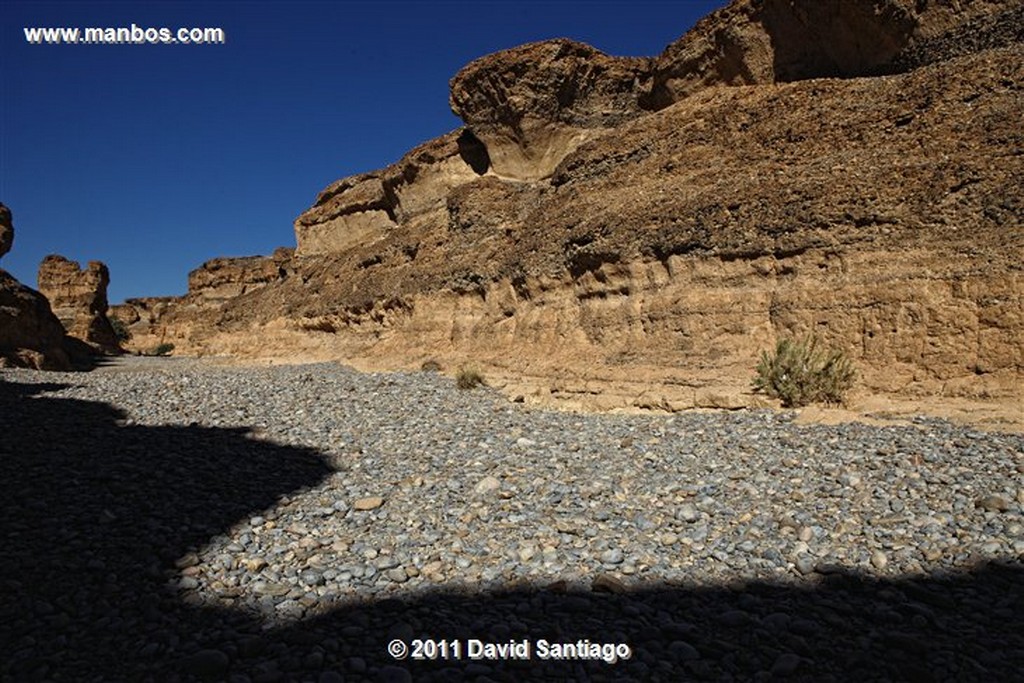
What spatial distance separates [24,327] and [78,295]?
83.5 ft

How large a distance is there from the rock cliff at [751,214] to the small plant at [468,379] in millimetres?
854

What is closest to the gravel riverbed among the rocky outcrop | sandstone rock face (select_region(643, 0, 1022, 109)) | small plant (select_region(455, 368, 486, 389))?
small plant (select_region(455, 368, 486, 389))

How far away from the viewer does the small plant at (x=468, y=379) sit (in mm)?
13656

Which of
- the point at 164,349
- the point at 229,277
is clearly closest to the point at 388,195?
the point at 229,277

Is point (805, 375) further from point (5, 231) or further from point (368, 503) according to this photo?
point (5, 231)

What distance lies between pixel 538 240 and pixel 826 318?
25.8 ft

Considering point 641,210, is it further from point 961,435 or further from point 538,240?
point 961,435

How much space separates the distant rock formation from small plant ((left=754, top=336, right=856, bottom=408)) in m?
22.9

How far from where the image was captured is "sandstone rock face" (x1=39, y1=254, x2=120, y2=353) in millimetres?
39906

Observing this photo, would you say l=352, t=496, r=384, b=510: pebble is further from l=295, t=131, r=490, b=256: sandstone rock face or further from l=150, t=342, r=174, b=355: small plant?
l=150, t=342, r=174, b=355: small plant

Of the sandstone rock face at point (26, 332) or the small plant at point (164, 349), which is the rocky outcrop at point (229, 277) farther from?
the sandstone rock face at point (26, 332)

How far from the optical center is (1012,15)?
9.63 metres

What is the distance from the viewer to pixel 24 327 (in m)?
20.9

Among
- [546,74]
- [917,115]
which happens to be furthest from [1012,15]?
[546,74]
